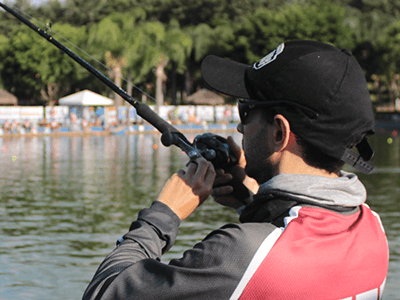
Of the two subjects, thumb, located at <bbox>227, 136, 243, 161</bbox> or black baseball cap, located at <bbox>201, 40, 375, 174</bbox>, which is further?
thumb, located at <bbox>227, 136, 243, 161</bbox>

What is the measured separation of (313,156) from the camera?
1885 millimetres

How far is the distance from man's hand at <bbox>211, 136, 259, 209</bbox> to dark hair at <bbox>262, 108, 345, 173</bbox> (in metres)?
0.58

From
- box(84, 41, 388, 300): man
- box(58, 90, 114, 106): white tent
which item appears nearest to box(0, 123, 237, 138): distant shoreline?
box(58, 90, 114, 106): white tent

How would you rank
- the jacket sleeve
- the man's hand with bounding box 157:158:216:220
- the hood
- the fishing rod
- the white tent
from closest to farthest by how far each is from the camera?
the jacket sleeve, the hood, the man's hand with bounding box 157:158:216:220, the fishing rod, the white tent

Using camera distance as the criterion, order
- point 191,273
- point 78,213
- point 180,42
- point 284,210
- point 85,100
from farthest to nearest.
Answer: point 180,42 → point 85,100 → point 78,213 → point 284,210 → point 191,273

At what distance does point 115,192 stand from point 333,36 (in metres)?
52.8

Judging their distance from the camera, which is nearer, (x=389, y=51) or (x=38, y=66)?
(x=38, y=66)

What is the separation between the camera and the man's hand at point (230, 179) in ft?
8.05

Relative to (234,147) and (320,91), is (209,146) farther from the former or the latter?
(320,91)

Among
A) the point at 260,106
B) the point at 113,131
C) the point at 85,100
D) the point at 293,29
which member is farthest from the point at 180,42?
the point at 260,106

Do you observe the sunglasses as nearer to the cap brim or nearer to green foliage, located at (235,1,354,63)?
the cap brim

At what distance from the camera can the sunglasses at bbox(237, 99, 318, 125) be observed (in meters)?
1.79

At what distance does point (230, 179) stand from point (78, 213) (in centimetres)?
985

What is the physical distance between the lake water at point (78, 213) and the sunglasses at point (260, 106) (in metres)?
5.44
